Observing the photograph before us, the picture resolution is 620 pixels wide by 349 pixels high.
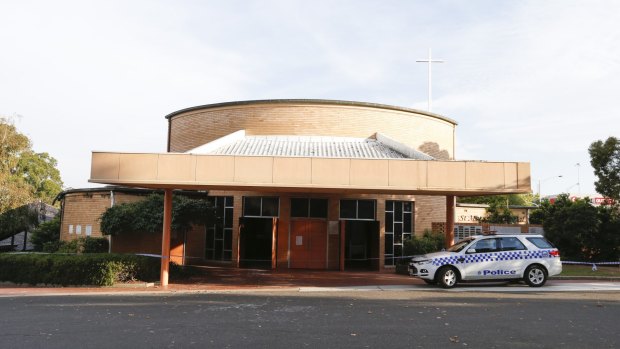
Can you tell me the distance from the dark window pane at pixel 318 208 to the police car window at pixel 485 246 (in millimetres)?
8846

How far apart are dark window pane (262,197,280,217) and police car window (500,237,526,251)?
10.5 metres

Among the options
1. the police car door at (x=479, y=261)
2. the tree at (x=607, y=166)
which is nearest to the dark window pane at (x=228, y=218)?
the police car door at (x=479, y=261)

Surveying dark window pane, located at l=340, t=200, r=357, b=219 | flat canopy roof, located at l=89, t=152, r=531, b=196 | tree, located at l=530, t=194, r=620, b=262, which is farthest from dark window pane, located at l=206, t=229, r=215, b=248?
tree, located at l=530, t=194, r=620, b=262

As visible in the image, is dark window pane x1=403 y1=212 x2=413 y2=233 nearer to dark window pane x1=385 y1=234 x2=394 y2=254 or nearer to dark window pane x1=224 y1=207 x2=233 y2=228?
dark window pane x1=385 y1=234 x2=394 y2=254

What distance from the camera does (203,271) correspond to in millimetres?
20469

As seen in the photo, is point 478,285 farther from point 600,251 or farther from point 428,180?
point 600,251

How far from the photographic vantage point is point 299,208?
77.4 feet

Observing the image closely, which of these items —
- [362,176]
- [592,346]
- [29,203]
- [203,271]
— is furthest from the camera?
[29,203]

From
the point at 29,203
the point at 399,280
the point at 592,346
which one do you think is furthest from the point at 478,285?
the point at 29,203

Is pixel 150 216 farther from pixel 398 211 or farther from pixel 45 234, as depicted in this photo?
pixel 45 234

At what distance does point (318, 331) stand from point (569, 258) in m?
21.4

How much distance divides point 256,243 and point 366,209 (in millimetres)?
5257

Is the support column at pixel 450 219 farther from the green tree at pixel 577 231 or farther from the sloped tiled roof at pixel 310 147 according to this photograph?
the green tree at pixel 577 231

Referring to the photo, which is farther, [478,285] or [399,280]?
[399,280]
